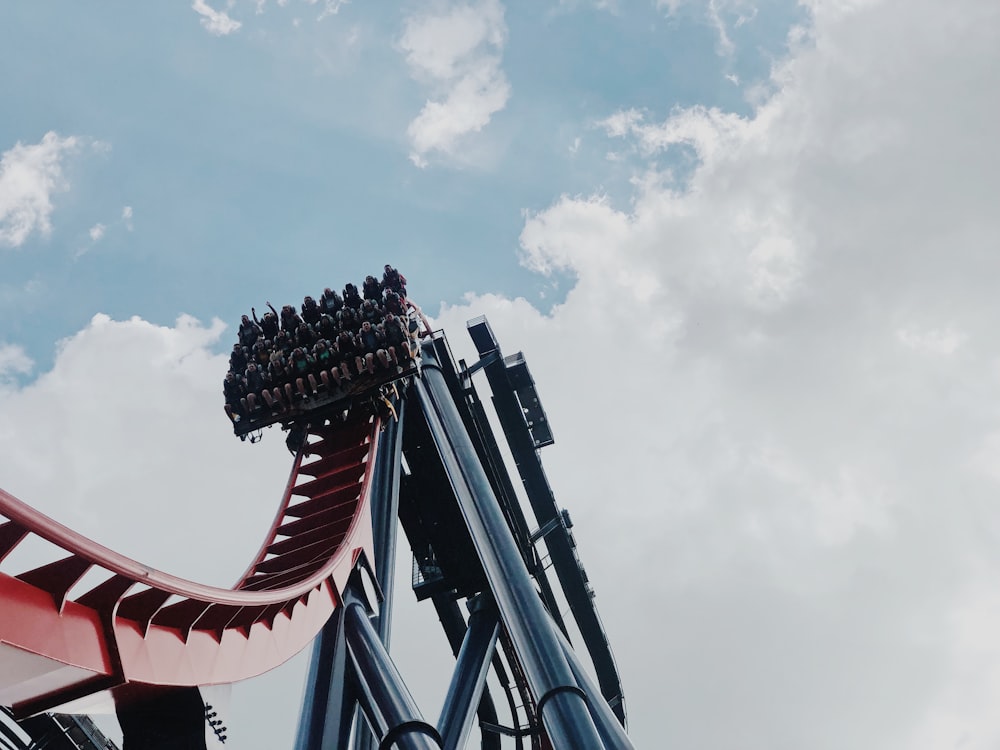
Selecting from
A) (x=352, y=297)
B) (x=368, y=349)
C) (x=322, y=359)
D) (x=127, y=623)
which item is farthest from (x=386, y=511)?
(x=127, y=623)

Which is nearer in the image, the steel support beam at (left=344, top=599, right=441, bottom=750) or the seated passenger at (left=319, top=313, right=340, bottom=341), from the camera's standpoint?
the steel support beam at (left=344, top=599, right=441, bottom=750)

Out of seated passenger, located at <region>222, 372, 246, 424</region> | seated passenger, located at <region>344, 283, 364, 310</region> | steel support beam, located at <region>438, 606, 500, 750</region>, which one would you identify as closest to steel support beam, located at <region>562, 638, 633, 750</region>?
steel support beam, located at <region>438, 606, 500, 750</region>

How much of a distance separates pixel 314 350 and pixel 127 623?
9301 mm

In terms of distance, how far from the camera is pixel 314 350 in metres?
14.1

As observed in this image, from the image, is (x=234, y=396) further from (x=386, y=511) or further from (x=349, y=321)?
(x=386, y=511)

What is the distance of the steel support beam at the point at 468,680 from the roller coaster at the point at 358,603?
26mm

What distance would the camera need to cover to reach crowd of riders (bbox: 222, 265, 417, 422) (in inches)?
537

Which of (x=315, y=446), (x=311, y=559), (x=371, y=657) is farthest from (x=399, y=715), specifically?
(x=315, y=446)

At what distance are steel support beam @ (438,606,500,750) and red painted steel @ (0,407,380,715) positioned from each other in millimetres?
2148

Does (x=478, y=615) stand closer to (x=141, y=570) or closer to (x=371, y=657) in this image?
(x=371, y=657)

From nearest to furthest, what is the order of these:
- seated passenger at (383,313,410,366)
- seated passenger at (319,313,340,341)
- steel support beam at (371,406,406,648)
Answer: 1. steel support beam at (371,406,406,648)
2. seated passenger at (383,313,410,366)
3. seated passenger at (319,313,340,341)

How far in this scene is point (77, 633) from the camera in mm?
4562

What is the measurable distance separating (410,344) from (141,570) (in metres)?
9.27

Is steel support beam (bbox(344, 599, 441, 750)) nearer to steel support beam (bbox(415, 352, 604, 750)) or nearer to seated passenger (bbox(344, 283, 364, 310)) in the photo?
steel support beam (bbox(415, 352, 604, 750))
